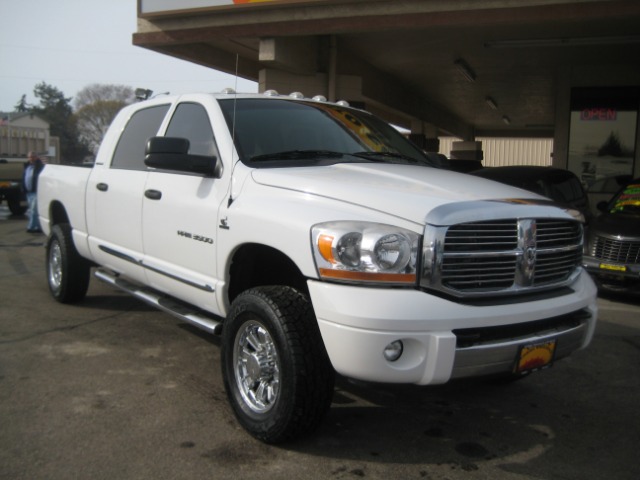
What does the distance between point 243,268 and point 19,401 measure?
1.68 meters

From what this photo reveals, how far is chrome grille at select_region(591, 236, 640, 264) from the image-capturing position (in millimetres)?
7492

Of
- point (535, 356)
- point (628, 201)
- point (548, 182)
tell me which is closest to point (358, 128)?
point (535, 356)

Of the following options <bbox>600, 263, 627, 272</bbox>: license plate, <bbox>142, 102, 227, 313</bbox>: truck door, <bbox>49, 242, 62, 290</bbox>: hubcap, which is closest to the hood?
<bbox>142, 102, 227, 313</bbox>: truck door

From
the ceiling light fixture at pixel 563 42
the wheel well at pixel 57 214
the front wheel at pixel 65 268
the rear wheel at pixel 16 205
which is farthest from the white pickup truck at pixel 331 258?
the rear wheel at pixel 16 205

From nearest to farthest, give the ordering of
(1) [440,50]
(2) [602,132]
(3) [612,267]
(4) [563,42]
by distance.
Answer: (3) [612,267]
(4) [563,42]
(1) [440,50]
(2) [602,132]

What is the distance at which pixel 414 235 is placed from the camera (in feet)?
10.3

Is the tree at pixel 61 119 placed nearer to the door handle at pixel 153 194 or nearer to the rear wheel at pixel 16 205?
the rear wheel at pixel 16 205

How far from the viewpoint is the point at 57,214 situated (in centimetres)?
695

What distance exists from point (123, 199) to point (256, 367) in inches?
88.5

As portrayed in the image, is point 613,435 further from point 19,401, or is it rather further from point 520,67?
point 520,67

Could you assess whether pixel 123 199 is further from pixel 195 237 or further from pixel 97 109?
pixel 97 109

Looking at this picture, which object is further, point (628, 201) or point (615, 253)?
point (628, 201)

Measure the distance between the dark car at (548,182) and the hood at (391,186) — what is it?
17.5 feet

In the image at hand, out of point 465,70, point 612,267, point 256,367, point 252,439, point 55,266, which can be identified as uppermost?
point 465,70
